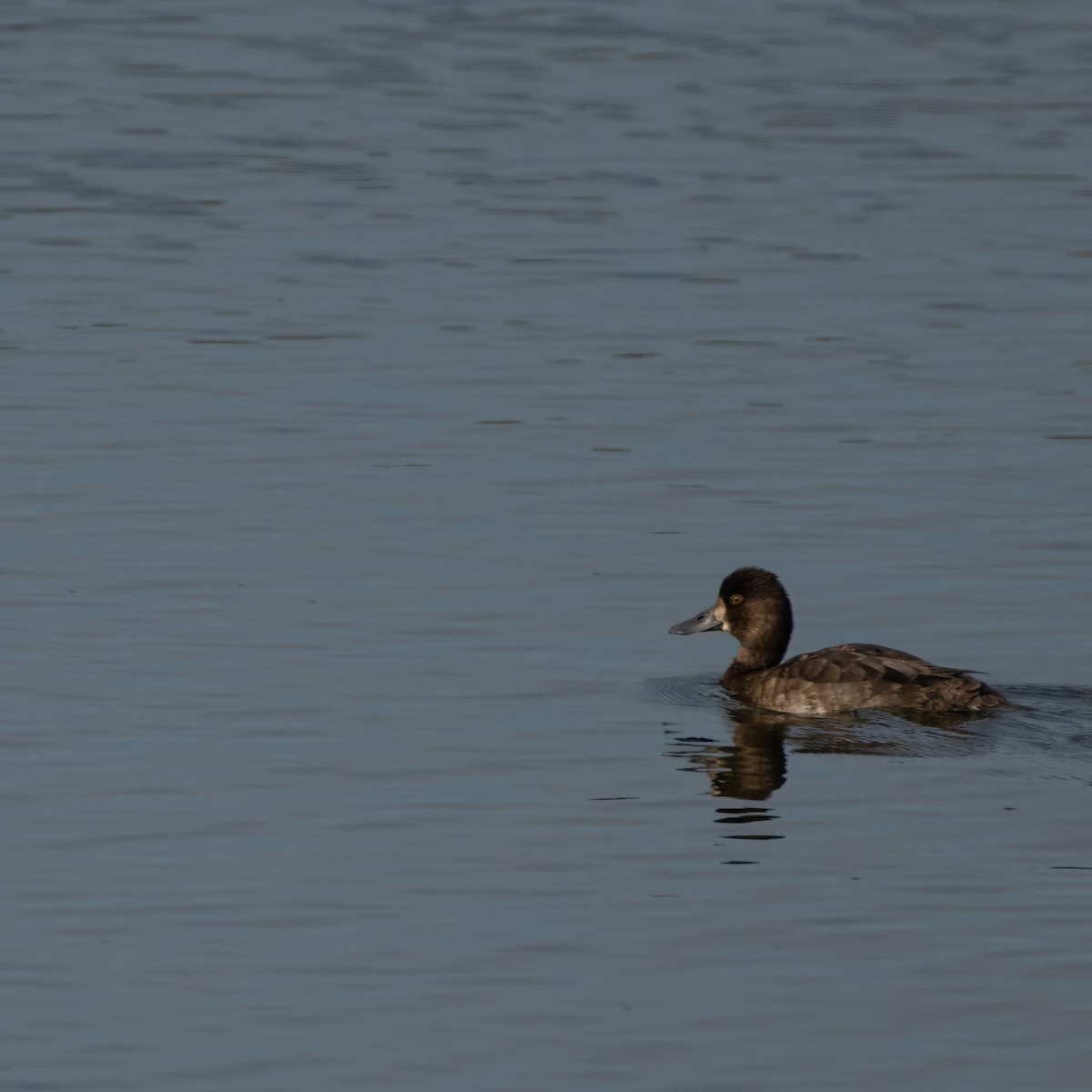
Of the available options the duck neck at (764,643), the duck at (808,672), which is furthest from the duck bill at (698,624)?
the duck neck at (764,643)

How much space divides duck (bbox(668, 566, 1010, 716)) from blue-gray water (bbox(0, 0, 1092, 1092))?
0.31m

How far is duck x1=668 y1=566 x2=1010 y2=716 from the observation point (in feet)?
47.9

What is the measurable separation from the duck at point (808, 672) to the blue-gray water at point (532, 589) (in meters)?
0.31

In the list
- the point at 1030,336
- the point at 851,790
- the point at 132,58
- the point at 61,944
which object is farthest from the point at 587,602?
the point at 132,58

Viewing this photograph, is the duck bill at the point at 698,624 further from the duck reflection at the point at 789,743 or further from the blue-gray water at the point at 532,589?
the duck reflection at the point at 789,743

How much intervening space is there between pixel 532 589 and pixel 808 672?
2201 millimetres

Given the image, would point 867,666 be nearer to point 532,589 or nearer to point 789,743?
point 789,743

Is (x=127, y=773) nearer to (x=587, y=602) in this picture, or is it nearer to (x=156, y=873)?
(x=156, y=873)

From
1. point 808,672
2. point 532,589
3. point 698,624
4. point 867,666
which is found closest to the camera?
point 867,666

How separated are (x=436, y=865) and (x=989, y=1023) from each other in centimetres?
277

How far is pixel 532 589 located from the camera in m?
16.9

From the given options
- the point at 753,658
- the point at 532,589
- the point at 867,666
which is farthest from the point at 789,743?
the point at 532,589

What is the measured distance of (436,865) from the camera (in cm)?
1188

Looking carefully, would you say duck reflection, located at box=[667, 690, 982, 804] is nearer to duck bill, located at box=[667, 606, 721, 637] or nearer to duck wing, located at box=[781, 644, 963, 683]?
duck wing, located at box=[781, 644, 963, 683]
